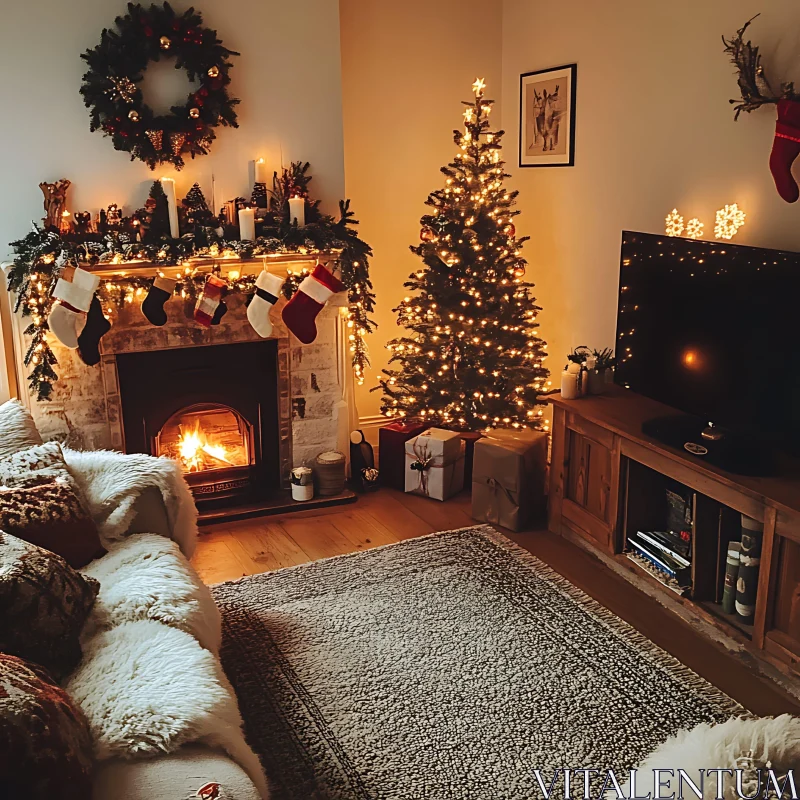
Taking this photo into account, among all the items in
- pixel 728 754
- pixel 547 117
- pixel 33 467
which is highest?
pixel 547 117

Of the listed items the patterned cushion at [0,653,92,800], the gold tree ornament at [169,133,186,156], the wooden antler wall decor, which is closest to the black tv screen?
the wooden antler wall decor

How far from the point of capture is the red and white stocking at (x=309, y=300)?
157 inches

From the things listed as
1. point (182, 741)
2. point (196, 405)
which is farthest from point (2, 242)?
point (182, 741)

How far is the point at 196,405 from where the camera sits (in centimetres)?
417

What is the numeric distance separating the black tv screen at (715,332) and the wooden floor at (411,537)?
2.53 ft

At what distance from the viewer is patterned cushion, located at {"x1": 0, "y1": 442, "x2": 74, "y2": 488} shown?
2.68 m

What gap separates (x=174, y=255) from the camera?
373 cm

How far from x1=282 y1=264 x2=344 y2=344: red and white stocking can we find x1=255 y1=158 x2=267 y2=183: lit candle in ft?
1.60

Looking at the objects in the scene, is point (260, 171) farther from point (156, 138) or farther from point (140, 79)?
point (140, 79)

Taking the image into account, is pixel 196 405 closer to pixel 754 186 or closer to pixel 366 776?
pixel 366 776

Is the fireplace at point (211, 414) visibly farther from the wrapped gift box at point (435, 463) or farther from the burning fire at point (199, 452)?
the wrapped gift box at point (435, 463)

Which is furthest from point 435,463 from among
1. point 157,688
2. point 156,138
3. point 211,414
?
point 157,688

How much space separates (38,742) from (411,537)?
249cm

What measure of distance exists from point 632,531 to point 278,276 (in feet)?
6.56
